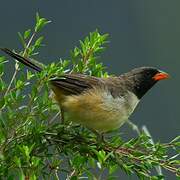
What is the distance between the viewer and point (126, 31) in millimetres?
27812

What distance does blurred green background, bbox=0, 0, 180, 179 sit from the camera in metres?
20.5

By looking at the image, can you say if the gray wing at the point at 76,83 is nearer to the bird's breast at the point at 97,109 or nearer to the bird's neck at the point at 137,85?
the bird's breast at the point at 97,109

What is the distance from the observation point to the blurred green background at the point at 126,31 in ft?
67.1

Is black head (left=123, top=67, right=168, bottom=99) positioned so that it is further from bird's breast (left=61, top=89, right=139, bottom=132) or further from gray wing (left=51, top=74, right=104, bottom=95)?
gray wing (left=51, top=74, right=104, bottom=95)

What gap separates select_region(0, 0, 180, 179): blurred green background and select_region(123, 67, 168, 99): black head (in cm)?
1334

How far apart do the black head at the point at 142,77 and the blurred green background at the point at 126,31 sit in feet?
43.8

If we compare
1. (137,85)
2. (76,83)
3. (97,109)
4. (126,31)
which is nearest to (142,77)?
(137,85)

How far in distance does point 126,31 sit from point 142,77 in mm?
23486

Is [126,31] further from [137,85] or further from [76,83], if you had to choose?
[76,83]

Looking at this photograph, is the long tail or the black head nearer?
the long tail

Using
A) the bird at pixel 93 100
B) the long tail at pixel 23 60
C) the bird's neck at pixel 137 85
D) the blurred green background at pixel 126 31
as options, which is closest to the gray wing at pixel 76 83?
the bird at pixel 93 100

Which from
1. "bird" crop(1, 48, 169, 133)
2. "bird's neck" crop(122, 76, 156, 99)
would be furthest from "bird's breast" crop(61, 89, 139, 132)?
"bird's neck" crop(122, 76, 156, 99)

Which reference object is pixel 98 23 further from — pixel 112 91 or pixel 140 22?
pixel 112 91

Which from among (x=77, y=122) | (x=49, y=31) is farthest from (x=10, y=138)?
(x=49, y=31)
